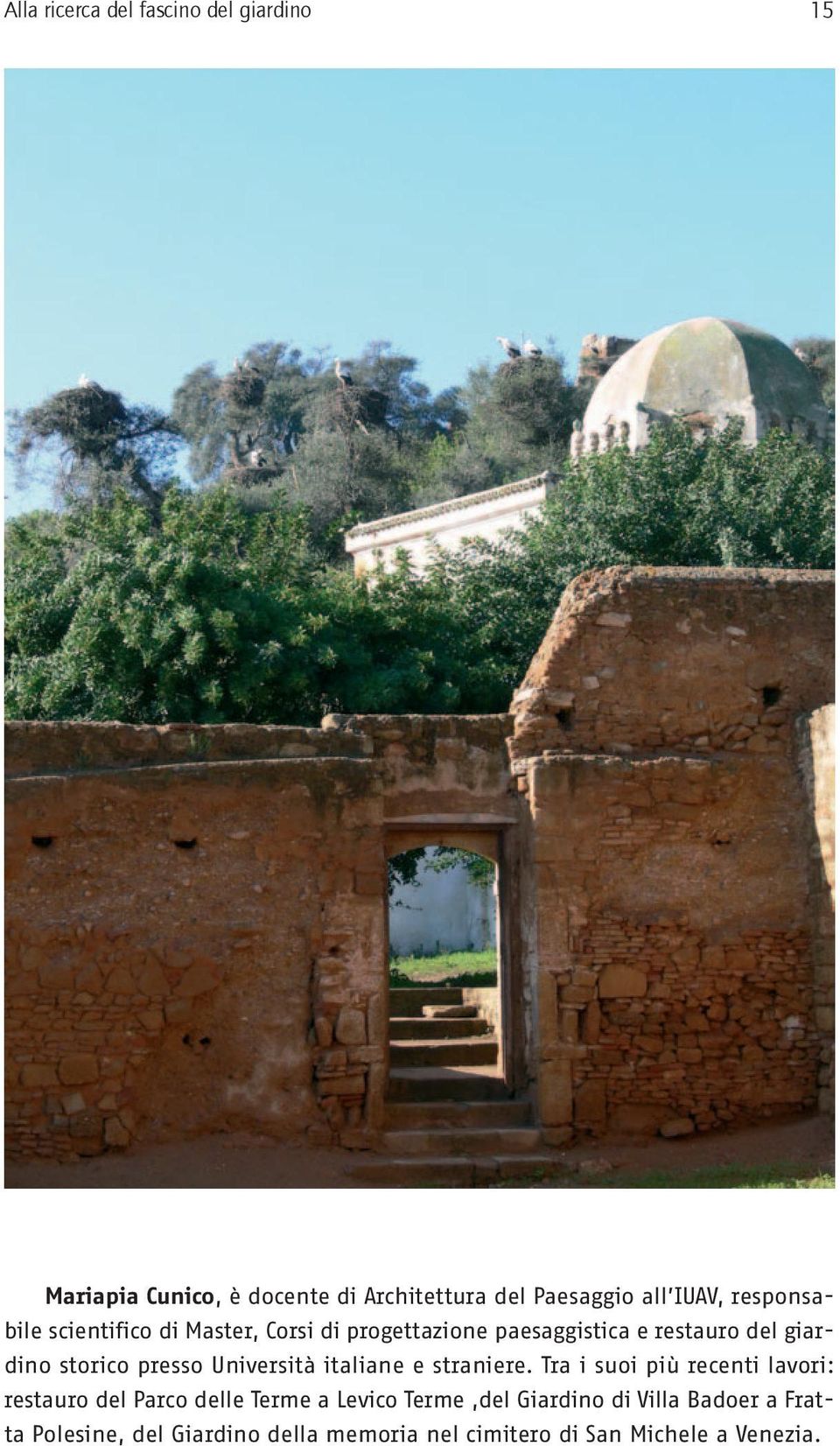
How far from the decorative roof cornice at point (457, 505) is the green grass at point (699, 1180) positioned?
21.6m

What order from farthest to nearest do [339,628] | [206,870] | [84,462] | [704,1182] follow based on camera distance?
[84,462], [339,628], [206,870], [704,1182]

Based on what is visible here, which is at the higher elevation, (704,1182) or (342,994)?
(342,994)

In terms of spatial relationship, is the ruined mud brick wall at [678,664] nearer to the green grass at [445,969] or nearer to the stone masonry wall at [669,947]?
the stone masonry wall at [669,947]

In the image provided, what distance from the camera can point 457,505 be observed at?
108 ft

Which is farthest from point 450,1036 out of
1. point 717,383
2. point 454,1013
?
point 717,383

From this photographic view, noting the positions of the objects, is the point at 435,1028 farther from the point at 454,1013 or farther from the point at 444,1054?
the point at 444,1054

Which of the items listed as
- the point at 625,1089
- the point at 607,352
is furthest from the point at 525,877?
the point at 607,352

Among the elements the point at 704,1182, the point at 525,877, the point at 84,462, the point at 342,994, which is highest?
the point at 84,462

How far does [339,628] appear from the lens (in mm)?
17359

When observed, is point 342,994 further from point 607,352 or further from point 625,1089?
point 607,352

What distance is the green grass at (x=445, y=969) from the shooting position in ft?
67.3

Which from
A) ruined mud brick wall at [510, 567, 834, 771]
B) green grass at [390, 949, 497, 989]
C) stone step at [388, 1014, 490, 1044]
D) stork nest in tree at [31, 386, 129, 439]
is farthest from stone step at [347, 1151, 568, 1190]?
stork nest in tree at [31, 386, 129, 439]

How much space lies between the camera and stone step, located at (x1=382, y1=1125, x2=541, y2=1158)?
11.2m

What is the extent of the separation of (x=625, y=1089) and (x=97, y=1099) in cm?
358
